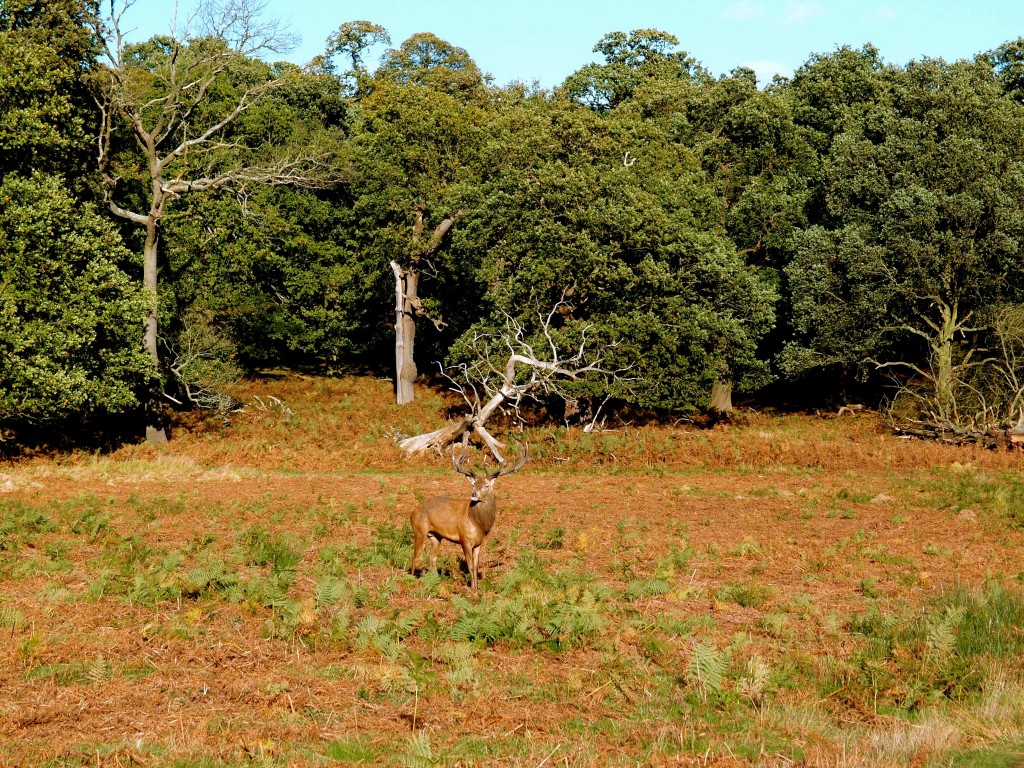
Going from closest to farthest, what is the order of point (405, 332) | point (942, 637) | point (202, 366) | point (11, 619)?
point (942, 637) → point (11, 619) → point (202, 366) → point (405, 332)

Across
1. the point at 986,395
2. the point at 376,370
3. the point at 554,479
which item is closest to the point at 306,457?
the point at 554,479

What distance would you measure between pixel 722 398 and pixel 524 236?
11902 millimetres

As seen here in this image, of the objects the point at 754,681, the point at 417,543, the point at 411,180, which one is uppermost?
the point at 411,180

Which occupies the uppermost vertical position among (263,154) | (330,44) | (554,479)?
(330,44)

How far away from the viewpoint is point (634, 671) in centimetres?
1048

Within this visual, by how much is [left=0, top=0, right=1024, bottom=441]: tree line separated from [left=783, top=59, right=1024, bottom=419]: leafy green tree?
0.38ft

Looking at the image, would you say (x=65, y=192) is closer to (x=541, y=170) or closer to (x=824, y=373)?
(x=541, y=170)

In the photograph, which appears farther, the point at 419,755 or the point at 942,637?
the point at 942,637

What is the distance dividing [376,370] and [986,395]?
2892 centimetres

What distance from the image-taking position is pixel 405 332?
45406 millimetres

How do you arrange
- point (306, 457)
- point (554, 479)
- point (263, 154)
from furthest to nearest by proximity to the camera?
point (263, 154) < point (306, 457) < point (554, 479)

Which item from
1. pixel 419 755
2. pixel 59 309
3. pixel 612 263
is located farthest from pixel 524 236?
pixel 419 755

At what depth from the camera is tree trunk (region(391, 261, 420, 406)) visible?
44.8m

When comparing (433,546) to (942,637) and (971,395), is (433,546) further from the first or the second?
(971,395)
